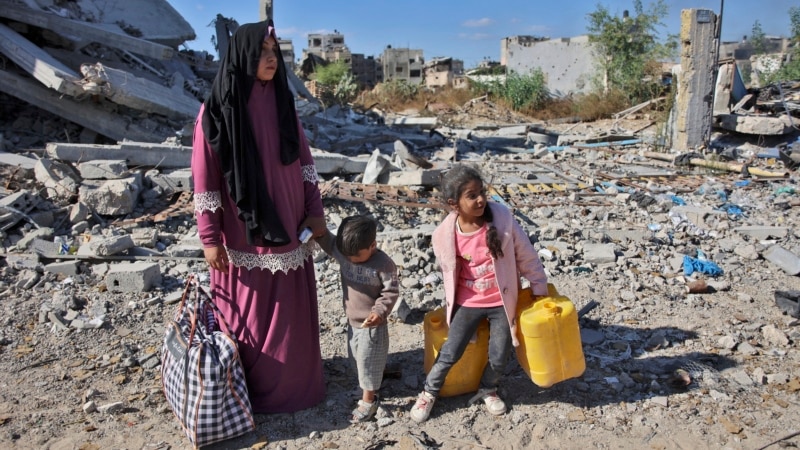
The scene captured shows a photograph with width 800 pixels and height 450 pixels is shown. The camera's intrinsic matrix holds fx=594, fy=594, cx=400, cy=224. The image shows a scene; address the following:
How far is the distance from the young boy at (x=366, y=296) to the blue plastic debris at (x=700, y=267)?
314 centimetres

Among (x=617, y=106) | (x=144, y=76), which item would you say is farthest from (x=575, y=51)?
(x=144, y=76)

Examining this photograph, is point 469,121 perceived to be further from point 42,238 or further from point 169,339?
point 169,339

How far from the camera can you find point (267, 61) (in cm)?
249

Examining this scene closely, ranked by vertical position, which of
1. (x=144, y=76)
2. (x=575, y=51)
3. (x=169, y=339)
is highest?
(x=575, y=51)

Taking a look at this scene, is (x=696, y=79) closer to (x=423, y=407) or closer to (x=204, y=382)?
(x=423, y=407)

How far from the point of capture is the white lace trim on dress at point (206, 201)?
99.8 inches

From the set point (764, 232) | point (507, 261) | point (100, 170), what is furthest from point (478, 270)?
point (100, 170)

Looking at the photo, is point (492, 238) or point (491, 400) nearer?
point (492, 238)

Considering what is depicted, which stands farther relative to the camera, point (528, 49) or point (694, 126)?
point (528, 49)

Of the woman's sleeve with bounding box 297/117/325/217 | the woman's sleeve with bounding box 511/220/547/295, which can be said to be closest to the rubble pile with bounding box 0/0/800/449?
the woman's sleeve with bounding box 511/220/547/295

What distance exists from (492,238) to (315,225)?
2.74 feet

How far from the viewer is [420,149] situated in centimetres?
1234

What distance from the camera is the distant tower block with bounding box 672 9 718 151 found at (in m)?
11.5

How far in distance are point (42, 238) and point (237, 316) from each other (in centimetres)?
369
